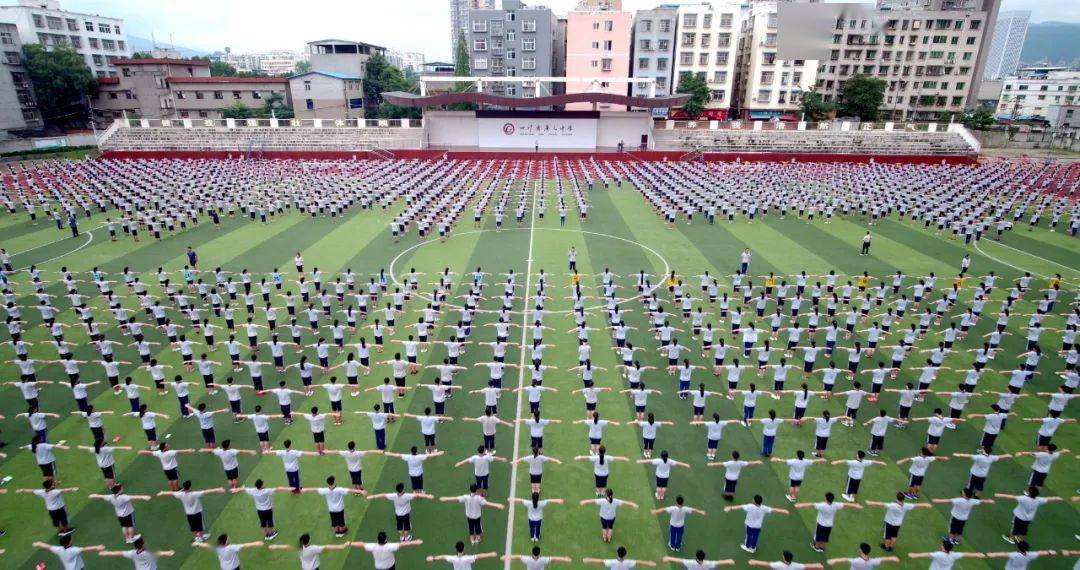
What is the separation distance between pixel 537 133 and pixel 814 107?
3364cm

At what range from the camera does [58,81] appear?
59.9 metres

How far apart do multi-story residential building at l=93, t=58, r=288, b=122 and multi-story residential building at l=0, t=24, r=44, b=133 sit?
6.72 m

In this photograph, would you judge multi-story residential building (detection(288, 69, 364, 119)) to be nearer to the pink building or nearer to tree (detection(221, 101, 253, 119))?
tree (detection(221, 101, 253, 119))

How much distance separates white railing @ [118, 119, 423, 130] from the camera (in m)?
53.6

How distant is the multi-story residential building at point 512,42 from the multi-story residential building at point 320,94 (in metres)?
18.0

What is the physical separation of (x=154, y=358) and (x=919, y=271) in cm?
2813

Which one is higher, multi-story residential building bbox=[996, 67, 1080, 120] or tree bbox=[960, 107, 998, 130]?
multi-story residential building bbox=[996, 67, 1080, 120]

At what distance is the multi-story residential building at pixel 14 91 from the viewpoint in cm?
5528

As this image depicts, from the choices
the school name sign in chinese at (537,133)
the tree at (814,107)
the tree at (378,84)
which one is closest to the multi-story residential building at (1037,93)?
the tree at (814,107)

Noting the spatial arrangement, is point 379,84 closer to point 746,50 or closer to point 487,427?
point 746,50

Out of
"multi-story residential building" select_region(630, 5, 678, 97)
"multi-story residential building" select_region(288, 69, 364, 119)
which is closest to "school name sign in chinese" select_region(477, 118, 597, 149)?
"multi-story residential building" select_region(630, 5, 678, 97)

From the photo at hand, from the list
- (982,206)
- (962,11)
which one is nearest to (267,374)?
(982,206)

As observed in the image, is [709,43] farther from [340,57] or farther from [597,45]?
[340,57]

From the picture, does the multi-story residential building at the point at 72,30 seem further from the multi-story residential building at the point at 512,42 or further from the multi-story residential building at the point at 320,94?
the multi-story residential building at the point at 512,42
